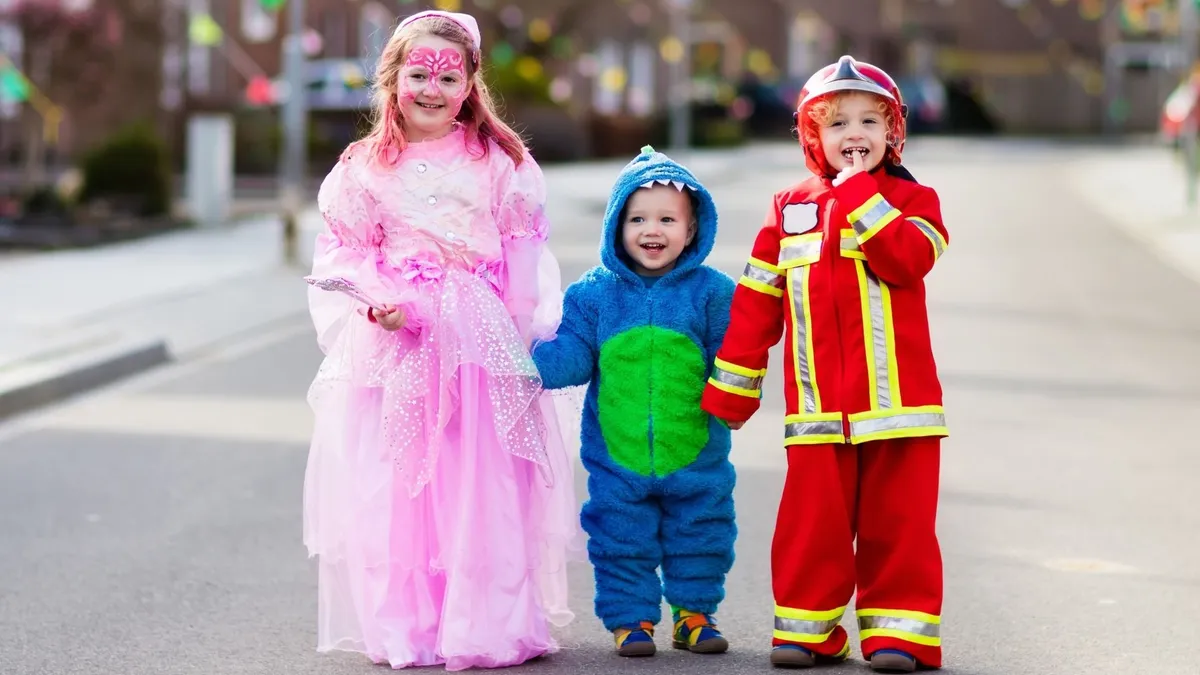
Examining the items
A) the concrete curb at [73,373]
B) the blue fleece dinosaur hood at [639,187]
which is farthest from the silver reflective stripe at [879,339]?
the concrete curb at [73,373]

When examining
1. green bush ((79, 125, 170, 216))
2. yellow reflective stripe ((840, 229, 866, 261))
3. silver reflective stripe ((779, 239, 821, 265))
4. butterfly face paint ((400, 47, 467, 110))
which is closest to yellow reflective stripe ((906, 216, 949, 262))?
yellow reflective stripe ((840, 229, 866, 261))

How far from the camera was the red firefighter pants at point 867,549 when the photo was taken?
5.34 metres

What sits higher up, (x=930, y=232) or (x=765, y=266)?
(x=930, y=232)

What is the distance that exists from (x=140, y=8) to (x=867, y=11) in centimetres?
4938

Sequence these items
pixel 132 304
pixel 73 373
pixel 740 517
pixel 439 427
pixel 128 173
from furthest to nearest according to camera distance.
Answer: pixel 128 173 → pixel 132 304 → pixel 73 373 → pixel 740 517 → pixel 439 427

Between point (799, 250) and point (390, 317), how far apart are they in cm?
111

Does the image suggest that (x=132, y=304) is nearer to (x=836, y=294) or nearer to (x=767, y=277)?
(x=767, y=277)

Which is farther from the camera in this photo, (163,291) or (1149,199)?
(1149,199)

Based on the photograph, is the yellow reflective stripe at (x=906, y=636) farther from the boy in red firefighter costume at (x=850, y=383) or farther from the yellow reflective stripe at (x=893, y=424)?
the yellow reflective stripe at (x=893, y=424)

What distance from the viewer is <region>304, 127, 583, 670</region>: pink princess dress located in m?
5.46

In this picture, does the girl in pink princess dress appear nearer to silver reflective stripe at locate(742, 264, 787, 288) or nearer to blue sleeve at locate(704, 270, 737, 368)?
blue sleeve at locate(704, 270, 737, 368)

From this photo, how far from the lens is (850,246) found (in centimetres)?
533

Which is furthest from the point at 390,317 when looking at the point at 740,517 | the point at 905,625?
the point at 740,517

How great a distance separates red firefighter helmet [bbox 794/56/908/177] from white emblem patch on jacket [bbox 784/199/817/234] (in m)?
0.16
